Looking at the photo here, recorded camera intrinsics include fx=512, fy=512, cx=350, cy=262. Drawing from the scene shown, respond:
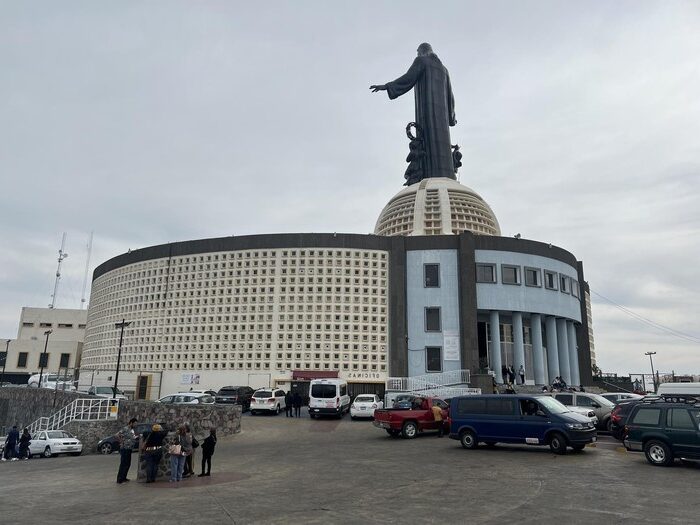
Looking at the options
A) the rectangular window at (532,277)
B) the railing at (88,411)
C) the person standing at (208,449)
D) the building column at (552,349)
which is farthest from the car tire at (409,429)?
the building column at (552,349)

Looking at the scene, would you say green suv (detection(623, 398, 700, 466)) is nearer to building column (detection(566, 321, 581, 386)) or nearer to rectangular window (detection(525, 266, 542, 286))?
rectangular window (detection(525, 266, 542, 286))

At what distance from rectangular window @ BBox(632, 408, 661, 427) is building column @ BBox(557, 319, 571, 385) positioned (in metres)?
33.0

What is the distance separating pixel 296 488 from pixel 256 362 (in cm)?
3021

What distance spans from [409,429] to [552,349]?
2731cm

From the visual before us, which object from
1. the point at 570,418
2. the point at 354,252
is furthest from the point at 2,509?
the point at 354,252

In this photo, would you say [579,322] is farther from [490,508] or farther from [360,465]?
[490,508]

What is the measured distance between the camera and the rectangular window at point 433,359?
4009cm

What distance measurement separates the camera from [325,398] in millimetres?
29188

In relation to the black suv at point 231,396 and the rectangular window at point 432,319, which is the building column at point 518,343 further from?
the black suv at point 231,396

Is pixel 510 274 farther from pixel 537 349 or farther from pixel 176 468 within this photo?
pixel 176 468

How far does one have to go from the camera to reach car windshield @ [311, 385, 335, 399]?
29.3m

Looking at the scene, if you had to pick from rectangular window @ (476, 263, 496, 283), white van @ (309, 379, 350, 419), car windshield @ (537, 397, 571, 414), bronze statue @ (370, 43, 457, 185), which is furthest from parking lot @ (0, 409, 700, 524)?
bronze statue @ (370, 43, 457, 185)

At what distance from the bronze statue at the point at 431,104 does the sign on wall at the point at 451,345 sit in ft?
90.7

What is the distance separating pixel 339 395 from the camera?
97.0 ft
